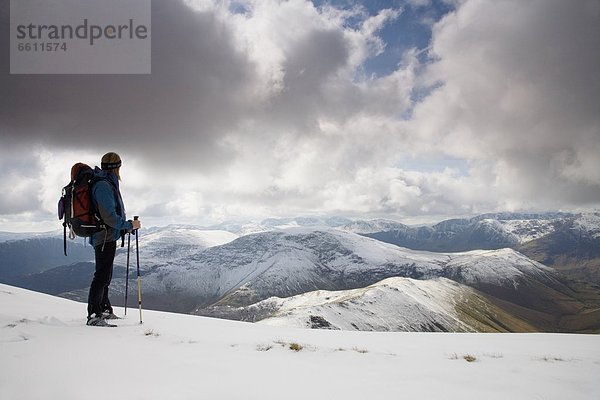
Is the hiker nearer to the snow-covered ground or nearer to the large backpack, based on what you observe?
Answer: the large backpack

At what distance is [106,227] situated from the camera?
29.3ft

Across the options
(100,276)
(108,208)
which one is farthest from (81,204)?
(100,276)

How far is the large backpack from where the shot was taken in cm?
864

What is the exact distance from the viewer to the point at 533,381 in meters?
5.50

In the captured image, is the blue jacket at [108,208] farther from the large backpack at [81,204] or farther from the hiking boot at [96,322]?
the hiking boot at [96,322]

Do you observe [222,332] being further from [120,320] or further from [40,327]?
[40,327]

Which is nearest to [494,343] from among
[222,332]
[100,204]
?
[222,332]

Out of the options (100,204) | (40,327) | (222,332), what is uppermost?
(100,204)

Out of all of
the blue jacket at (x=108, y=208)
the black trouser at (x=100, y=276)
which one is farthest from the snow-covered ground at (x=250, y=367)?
the blue jacket at (x=108, y=208)

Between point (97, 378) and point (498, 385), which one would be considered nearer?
point (97, 378)

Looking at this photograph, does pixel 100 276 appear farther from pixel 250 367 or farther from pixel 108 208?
pixel 250 367

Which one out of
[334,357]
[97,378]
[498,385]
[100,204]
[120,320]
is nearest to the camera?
[97,378]

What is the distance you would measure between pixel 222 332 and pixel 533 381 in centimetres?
706

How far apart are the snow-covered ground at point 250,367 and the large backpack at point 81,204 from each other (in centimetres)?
247
